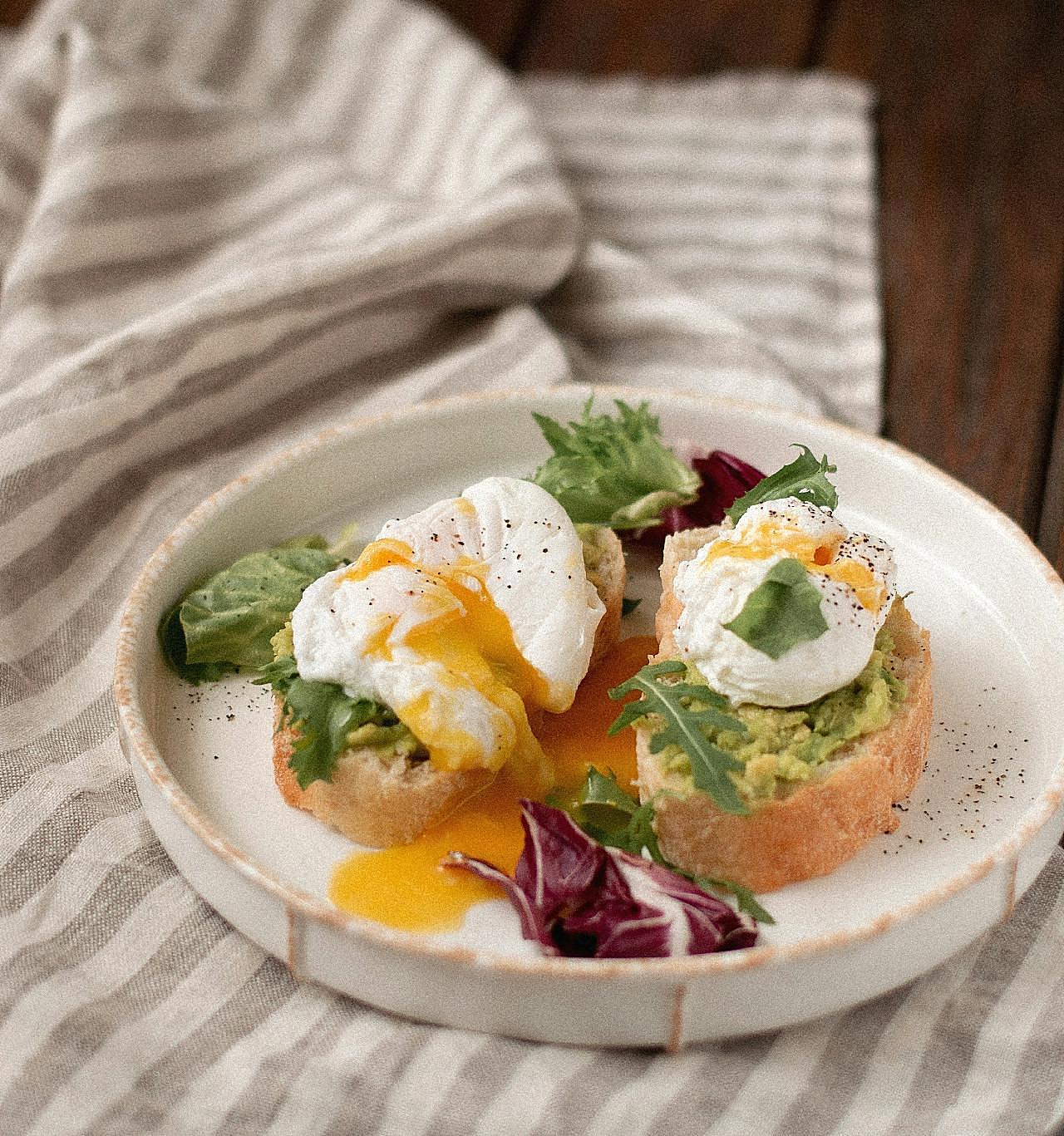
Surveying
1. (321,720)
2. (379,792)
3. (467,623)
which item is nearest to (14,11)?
(467,623)

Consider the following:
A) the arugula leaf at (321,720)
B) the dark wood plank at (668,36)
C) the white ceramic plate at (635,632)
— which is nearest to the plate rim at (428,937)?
the white ceramic plate at (635,632)

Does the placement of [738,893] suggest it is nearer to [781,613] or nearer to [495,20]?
[781,613]

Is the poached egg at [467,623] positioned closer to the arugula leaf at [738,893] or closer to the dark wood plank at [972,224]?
the arugula leaf at [738,893]

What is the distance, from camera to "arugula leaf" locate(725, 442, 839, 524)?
3.65 meters

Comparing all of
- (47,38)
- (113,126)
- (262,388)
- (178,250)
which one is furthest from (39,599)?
(47,38)

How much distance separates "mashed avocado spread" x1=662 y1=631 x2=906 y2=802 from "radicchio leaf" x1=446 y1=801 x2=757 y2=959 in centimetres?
23

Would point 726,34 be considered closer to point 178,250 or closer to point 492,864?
point 178,250

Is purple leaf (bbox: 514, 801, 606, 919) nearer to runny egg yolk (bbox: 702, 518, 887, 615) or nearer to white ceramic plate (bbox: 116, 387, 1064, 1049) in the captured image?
white ceramic plate (bbox: 116, 387, 1064, 1049)

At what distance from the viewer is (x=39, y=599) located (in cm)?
419

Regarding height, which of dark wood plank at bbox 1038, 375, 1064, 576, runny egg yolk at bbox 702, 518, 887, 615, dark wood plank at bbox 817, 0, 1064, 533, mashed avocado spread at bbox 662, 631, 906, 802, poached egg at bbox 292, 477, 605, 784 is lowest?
dark wood plank at bbox 1038, 375, 1064, 576

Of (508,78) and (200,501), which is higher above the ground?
(508,78)

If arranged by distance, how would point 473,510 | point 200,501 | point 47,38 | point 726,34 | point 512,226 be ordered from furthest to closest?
point 726,34
point 47,38
point 512,226
point 200,501
point 473,510

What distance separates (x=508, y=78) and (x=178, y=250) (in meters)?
1.60

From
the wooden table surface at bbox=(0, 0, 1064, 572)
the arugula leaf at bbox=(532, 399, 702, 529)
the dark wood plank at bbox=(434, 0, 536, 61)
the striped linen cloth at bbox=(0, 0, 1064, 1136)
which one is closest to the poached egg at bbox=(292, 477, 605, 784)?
the arugula leaf at bbox=(532, 399, 702, 529)
